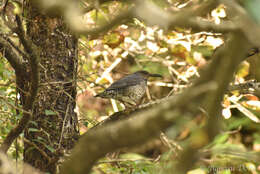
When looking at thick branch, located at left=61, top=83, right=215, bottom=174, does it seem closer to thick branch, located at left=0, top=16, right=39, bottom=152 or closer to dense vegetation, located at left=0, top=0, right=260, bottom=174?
dense vegetation, located at left=0, top=0, right=260, bottom=174

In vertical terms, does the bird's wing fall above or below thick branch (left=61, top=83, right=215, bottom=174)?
above

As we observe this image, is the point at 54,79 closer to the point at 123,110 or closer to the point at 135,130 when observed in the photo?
the point at 123,110

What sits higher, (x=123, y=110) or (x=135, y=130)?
(x=123, y=110)

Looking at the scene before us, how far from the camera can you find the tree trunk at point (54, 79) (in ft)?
10.7

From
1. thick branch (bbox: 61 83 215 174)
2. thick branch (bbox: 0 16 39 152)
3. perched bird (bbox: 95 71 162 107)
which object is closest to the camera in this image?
thick branch (bbox: 61 83 215 174)

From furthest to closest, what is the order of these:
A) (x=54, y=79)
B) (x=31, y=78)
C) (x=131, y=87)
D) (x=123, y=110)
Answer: (x=131, y=87), (x=123, y=110), (x=54, y=79), (x=31, y=78)

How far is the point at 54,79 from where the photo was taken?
337 centimetres

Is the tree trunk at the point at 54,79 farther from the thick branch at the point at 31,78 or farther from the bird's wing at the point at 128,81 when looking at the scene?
the bird's wing at the point at 128,81

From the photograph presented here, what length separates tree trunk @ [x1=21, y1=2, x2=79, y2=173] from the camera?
10.7 feet

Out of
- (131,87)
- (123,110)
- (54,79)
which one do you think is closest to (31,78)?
(54,79)

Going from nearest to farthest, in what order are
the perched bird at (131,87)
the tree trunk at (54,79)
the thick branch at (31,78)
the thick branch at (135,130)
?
the thick branch at (135,130) < the thick branch at (31,78) < the tree trunk at (54,79) < the perched bird at (131,87)

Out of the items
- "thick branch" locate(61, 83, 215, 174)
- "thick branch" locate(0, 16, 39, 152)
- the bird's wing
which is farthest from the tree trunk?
the bird's wing

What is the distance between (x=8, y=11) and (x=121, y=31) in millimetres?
1922

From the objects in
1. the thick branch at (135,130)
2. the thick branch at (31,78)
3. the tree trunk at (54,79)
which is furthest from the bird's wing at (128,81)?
the thick branch at (135,130)
